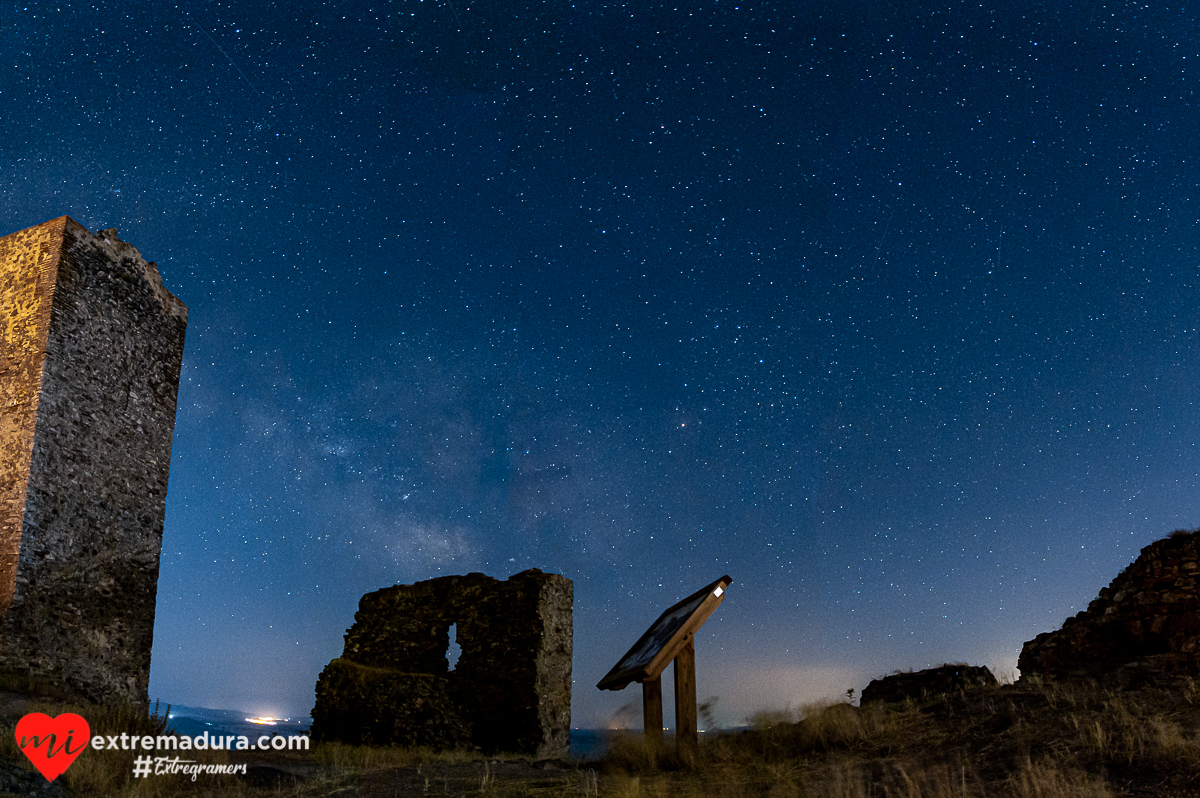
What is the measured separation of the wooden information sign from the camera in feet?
27.6

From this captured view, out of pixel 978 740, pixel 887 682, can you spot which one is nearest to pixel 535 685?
pixel 887 682

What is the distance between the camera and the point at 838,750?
7.68 metres

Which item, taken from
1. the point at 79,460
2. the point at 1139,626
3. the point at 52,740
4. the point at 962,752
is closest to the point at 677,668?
the point at 962,752

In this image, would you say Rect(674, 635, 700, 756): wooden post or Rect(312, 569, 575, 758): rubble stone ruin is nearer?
Rect(674, 635, 700, 756): wooden post

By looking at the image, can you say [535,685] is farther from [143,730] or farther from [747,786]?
[747,786]

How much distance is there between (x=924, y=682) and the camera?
14.0m

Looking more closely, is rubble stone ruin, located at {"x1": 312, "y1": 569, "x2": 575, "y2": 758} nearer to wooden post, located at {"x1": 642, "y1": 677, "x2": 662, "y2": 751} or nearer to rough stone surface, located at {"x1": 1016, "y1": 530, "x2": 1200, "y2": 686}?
wooden post, located at {"x1": 642, "y1": 677, "x2": 662, "y2": 751}

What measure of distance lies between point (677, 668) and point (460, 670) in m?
8.45

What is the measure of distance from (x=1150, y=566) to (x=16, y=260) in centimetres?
1781

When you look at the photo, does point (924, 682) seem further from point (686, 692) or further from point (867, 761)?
point (867, 761)

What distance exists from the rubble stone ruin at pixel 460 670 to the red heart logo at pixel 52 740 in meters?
5.85

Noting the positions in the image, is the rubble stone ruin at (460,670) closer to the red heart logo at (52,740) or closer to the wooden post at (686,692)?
the red heart logo at (52,740)

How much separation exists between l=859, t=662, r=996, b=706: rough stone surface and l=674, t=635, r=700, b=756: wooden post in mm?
5815

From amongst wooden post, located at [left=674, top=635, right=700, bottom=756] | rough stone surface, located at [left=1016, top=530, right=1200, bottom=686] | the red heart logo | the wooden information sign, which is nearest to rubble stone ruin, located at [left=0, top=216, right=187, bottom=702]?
the red heart logo
